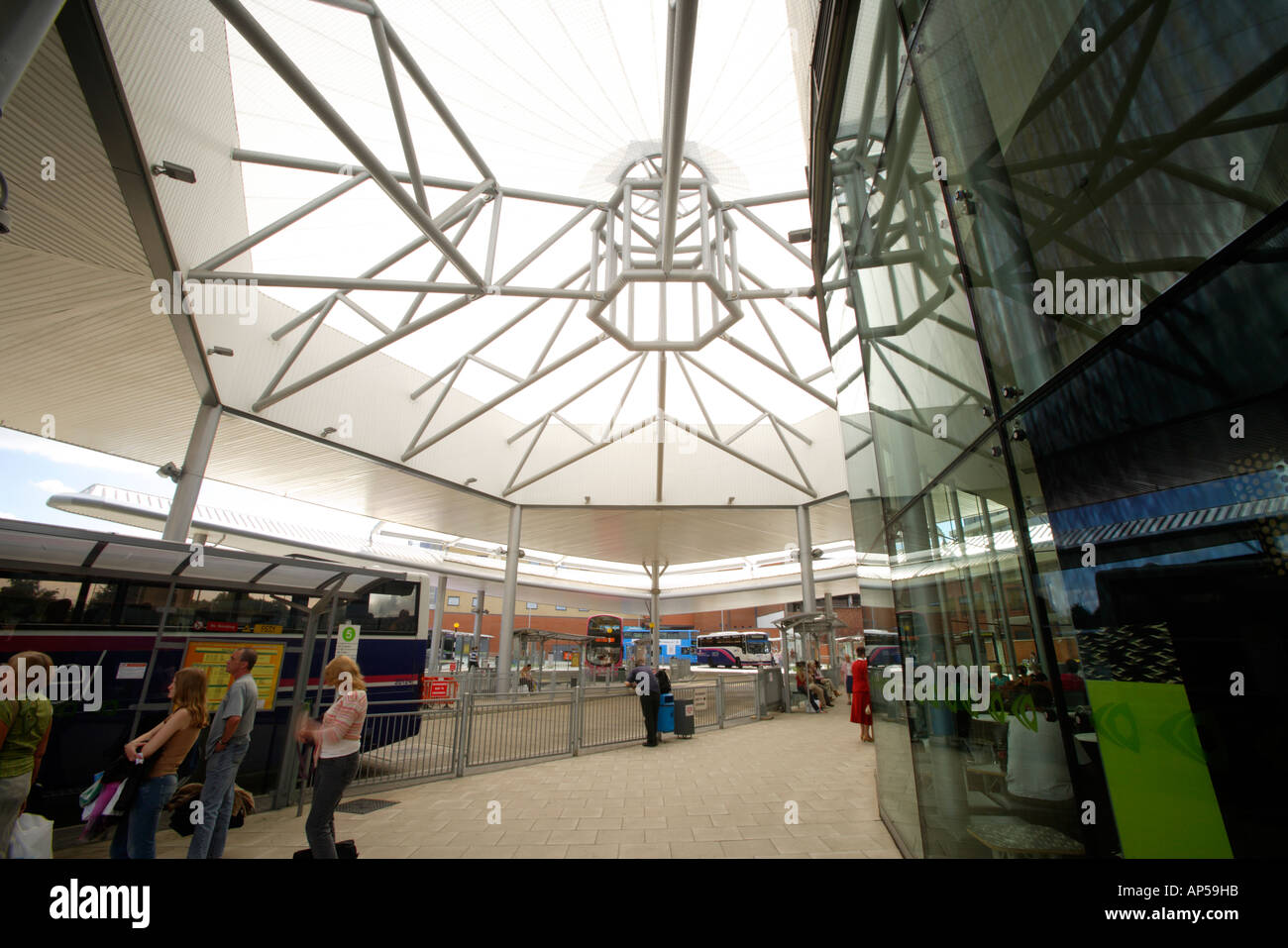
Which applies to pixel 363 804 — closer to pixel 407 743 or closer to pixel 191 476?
pixel 407 743

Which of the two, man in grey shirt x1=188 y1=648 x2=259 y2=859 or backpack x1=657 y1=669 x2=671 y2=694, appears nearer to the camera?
man in grey shirt x1=188 y1=648 x2=259 y2=859

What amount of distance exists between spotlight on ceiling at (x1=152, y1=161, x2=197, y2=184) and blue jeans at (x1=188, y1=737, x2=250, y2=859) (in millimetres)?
8641

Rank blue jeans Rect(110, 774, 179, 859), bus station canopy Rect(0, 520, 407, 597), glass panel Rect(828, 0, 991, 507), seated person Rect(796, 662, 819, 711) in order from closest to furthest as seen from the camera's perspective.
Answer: glass panel Rect(828, 0, 991, 507) < blue jeans Rect(110, 774, 179, 859) < bus station canopy Rect(0, 520, 407, 597) < seated person Rect(796, 662, 819, 711)

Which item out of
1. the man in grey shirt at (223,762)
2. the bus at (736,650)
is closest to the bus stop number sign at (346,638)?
the man in grey shirt at (223,762)

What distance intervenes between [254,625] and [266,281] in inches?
290

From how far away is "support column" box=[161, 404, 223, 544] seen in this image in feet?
44.6

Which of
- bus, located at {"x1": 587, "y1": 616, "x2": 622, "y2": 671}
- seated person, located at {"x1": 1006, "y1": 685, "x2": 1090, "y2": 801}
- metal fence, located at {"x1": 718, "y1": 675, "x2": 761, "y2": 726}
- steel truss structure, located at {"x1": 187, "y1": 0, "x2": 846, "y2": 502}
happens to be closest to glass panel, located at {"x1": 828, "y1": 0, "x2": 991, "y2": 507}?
seated person, located at {"x1": 1006, "y1": 685, "x2": 1090, "y2": 801}

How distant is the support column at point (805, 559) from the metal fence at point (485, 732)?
36.0 ft

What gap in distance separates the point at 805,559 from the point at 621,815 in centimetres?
1981

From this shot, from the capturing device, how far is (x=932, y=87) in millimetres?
3590

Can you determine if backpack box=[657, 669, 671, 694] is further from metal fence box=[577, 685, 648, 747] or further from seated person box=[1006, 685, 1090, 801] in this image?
seated person box=[1006, 685, 1090, 801]

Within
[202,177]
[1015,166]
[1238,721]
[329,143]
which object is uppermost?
[329,143]
